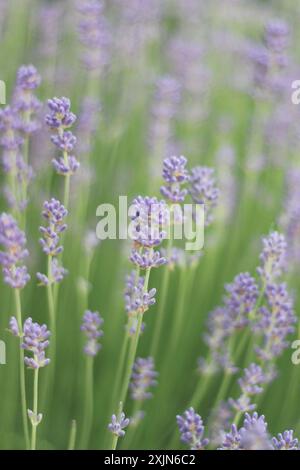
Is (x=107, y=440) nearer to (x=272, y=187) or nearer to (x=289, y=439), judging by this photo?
(x=289, y=439)

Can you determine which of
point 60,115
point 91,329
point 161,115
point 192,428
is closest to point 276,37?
point 161,115

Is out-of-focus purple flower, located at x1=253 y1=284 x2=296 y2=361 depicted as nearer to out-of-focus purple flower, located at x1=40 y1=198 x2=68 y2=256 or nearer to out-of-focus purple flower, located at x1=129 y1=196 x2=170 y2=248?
out-of-focus purple flower, located at x1=129 y1=196 x2=170 y2=248

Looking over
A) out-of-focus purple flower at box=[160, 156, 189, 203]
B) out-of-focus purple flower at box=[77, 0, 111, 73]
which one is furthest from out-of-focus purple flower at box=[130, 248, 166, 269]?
out-of-focus purple flower at box=[77, 0, 111, 73]

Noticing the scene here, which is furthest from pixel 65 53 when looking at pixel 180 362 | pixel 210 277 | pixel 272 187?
pixel 180 362

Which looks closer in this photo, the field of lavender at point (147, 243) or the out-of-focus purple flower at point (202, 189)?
the field of lavender at point (147, 243)

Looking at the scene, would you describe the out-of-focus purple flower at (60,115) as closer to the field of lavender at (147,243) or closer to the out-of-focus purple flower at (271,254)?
the field of lavender at (147,243)

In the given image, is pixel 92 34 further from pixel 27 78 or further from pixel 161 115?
pixel 27 78

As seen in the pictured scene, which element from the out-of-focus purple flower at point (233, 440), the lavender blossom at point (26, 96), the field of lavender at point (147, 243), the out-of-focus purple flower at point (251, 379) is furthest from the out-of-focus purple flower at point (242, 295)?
the lavender blossom at point (26, 96)
